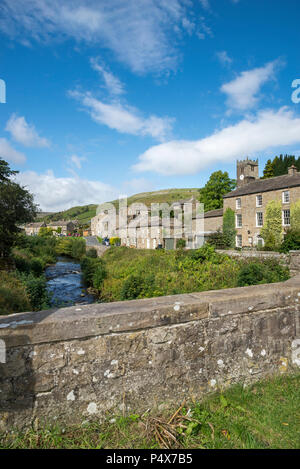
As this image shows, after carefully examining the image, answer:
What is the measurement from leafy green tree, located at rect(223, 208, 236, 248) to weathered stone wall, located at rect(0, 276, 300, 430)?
1297 inches

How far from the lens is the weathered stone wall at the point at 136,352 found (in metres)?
2.02

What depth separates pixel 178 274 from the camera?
58.7 ft

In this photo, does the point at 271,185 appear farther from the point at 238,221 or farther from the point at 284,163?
the point at 284,163

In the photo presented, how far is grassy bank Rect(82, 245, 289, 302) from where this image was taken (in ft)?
44.6

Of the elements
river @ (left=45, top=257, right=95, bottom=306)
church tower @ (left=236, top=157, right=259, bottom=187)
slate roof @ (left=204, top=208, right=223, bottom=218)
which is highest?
church tower @ (left=236, top=157, right=259, bottom=187)

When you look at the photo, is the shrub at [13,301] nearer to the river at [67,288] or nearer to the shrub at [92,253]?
the river at [67,288]

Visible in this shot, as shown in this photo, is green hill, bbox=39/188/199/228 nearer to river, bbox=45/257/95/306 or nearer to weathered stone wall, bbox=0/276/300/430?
river, bbox=45/257/95/306

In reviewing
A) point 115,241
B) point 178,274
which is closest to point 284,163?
point 115,241

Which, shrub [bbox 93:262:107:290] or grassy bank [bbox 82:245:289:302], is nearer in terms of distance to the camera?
grassy bank [bbox 82:245:289:302]

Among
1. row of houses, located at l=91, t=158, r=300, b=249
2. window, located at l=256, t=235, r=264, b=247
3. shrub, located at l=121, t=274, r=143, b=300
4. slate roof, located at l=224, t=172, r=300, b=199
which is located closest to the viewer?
A: shrub, located at l=121, t=274, r=143, b=300

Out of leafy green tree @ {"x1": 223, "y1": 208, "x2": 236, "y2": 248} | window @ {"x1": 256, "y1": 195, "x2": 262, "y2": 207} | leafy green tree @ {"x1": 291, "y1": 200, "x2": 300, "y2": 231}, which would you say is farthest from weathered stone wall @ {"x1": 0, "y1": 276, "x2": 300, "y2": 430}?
leafy green tree @ {"x1": 223, "y1": 208, "x2": 236, "y2": 248}

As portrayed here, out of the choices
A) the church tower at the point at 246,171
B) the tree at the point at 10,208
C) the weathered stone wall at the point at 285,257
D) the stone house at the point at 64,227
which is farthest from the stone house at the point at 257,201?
the stone house at the point at 64,227

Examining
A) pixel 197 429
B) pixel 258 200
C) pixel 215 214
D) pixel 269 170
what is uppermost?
pixel 269 170

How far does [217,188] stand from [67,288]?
113 feet
